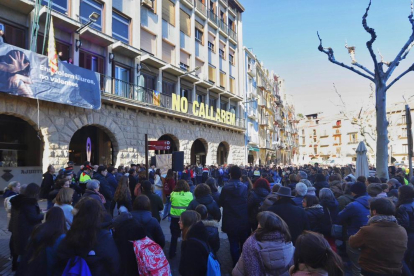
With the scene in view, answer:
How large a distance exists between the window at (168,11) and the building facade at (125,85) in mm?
67

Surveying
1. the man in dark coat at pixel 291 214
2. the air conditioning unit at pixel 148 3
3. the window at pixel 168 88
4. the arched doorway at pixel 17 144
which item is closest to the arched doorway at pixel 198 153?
the window at pixel 168 88

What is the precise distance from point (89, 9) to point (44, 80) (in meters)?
5.22

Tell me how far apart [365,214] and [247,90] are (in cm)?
2949

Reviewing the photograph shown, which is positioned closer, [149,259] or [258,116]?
[149,259]

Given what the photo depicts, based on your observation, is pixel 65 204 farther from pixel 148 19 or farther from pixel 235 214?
pixel 148 19

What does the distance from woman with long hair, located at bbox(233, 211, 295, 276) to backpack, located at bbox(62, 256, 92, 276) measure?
1.44 metres

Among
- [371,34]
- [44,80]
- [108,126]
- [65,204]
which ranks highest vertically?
[371,34]

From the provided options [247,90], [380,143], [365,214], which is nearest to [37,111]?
[365,214]

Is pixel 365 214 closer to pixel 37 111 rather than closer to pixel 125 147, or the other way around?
pixel 37 111

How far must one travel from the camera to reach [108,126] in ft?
50.3

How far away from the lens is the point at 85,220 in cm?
295

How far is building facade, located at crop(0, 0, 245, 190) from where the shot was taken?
41.2 ft

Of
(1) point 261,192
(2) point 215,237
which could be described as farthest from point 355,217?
(2) point 215,237

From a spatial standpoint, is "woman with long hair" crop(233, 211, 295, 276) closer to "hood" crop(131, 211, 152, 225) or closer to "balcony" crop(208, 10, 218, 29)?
"hood" crop(131, 211, 152, 225)
